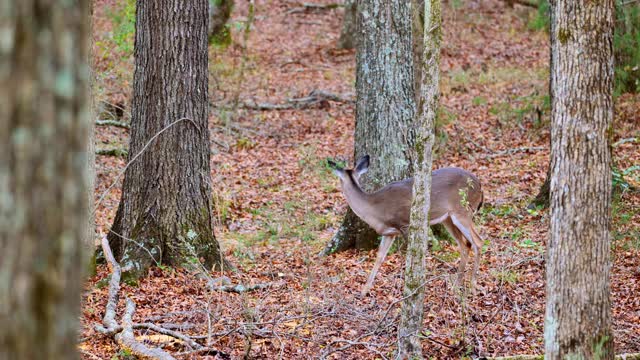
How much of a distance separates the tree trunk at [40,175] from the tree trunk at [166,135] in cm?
604

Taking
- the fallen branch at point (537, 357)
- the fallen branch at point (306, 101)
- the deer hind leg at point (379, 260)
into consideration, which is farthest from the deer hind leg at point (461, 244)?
the fallen branch at point (306, 101)

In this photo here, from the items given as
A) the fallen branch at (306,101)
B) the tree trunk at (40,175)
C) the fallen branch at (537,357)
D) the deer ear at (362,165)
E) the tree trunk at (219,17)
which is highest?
the tree trunk at (40,175)

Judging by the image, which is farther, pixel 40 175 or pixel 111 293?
pixel 111 293

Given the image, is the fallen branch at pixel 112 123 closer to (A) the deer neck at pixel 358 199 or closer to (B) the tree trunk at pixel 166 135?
(B) the tree trunk at pixel 166 135

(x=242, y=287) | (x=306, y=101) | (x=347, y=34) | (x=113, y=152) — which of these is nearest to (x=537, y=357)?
(x=242, y=287)

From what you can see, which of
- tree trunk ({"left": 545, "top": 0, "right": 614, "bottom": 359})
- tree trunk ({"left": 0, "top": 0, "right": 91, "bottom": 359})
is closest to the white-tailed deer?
tree trunk ({"left": 545, "top": 0, "right": 614, "bottom": 359})

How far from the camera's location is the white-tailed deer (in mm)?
8523

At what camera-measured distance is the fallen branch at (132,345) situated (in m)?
5.86

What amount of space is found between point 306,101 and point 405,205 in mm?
10000

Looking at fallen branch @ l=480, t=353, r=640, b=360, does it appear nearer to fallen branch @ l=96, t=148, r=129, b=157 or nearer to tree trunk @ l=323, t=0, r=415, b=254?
tree trunk @ l=323, t=0, r=415, b=254

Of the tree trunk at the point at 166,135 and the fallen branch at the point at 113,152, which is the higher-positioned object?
the tree trunk at the point at 166,135

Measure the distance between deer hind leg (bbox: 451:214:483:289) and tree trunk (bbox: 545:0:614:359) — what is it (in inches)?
133

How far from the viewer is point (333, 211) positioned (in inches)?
457

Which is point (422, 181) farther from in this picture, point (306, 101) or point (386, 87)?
point (306, 101)
